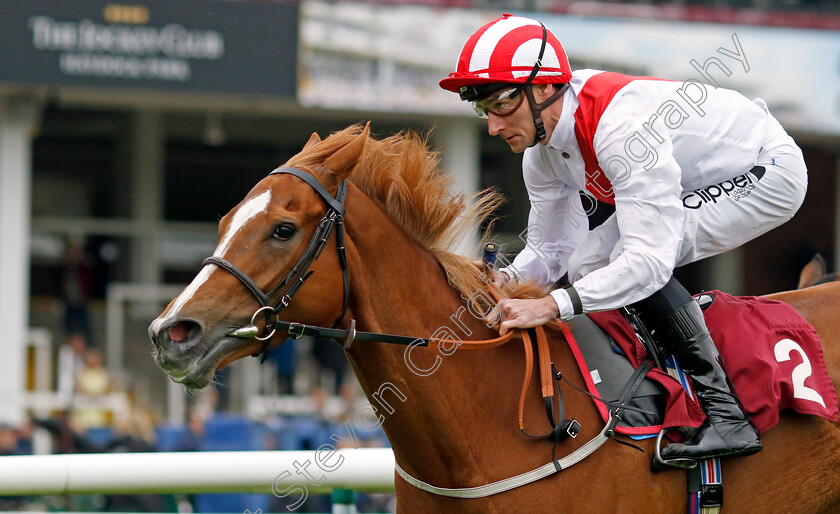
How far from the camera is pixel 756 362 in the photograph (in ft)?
9.68

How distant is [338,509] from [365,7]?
308 inches

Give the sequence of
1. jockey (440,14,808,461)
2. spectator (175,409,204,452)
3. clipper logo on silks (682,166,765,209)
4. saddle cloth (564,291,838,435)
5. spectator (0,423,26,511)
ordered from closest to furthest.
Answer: jockey (440,14,808,461)
saddle cloth (564,291,838,435)
clipper logo on silks (682,166,765,209)
spectator (0,423,26,511)
spectator (175,409,204,452)

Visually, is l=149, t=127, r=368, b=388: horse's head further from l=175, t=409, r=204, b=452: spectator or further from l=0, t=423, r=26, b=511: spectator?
l=175, t=409, r=204, b=452: spectator

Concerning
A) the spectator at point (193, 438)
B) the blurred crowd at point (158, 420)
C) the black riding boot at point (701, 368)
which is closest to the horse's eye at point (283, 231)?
the black riding boot at point (701, 368)

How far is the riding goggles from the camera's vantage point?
2.93 m

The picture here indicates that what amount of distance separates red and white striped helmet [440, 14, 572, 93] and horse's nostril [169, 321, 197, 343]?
1.06 m

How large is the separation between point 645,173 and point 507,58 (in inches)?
21.0

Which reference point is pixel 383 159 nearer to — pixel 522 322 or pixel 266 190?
pixel 266 190

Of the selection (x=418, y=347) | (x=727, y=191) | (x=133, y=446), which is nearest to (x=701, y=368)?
(x=727, y=191)

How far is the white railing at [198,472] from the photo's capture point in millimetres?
3389

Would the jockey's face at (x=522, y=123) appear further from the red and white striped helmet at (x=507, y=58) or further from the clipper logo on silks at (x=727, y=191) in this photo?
the clipper logo on silks at (x=727, y=191)

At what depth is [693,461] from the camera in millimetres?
2783

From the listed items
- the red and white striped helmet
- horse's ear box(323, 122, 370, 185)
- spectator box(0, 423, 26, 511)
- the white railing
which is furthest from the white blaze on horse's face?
spectator box(0, 423, 26, 511)

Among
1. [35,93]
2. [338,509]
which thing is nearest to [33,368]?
[35,93]
